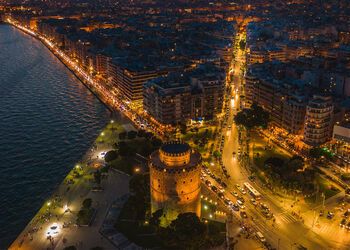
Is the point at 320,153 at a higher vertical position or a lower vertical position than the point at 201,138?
higher

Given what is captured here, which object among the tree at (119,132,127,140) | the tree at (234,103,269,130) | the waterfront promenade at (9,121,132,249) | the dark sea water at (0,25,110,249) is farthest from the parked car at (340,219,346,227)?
the tree at (119,132,127,140)

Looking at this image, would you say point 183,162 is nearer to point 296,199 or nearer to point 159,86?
point 296,199

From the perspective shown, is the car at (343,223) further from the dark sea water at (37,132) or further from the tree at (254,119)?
the dark sea water at (37,132)

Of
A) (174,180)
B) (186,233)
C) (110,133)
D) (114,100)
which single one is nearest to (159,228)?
(186,233)

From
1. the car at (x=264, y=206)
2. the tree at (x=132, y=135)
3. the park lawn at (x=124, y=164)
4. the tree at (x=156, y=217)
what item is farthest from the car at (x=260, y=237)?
the tree at (x=132, y=135)

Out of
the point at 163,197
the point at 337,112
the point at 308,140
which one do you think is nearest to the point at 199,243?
the point at 163,197

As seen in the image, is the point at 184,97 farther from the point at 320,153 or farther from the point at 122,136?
the point at 320,153
